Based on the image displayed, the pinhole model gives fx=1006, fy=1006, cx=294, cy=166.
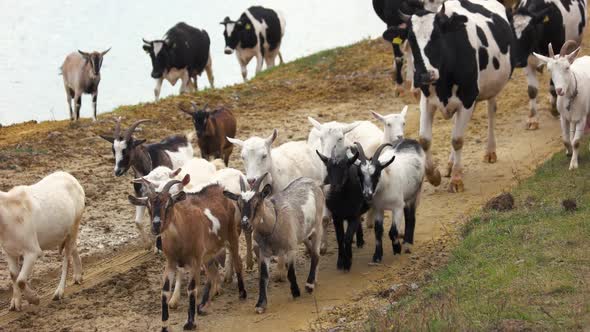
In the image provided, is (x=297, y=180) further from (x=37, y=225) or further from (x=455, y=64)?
(x=455, y=64)

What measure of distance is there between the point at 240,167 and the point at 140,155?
132 inches

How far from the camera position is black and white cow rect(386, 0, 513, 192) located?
13.8 meters

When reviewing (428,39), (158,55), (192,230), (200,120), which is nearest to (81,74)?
(158,55)

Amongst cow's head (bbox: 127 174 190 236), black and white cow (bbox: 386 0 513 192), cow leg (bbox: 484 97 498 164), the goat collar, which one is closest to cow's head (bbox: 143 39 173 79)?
black and white cow (bbox: 386 0 513 192)

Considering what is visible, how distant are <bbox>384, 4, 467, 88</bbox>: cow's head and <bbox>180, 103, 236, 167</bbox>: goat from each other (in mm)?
3357

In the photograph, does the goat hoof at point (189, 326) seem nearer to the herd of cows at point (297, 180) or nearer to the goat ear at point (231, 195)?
the herd of cows at point (297, 180)

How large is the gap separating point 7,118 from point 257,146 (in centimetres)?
1399

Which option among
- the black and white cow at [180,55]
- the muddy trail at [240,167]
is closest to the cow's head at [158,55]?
the black and white cow at [180,55]

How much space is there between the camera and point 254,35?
26.8 meters

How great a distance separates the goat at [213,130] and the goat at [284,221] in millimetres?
4057

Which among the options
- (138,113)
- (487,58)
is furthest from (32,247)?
(138,113)

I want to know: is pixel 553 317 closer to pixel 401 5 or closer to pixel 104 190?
pixel 104 190

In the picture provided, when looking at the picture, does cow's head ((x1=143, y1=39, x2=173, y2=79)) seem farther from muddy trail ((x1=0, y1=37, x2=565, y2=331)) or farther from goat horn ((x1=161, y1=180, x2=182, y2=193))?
goat horn ((x1=161, y1=180, x2=182, y2=193))

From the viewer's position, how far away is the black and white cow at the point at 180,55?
24.1 m
